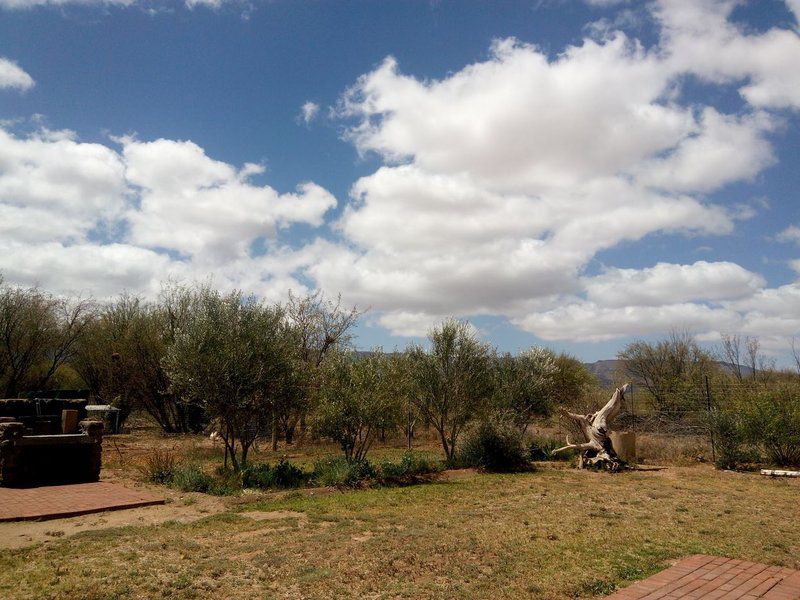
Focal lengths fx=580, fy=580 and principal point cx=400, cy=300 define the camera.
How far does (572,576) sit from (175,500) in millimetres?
7443

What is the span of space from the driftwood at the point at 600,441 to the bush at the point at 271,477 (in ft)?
27.8

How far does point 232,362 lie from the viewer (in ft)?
40.8

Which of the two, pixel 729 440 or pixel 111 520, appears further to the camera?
pixel 729 440

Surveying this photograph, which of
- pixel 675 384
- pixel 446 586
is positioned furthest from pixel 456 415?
pixel 675 384

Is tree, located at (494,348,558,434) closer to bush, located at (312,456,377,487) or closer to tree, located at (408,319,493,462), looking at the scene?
tree, located at (408,319,493,462)

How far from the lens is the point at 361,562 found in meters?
6.41

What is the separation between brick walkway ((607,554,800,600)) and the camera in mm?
5309

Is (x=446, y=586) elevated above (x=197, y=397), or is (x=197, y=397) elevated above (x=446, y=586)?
(x=197, y=397)

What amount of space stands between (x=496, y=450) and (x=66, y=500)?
9.97 meters

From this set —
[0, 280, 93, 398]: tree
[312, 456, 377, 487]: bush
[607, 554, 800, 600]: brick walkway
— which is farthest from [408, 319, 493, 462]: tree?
[0, 280, 93, 398]: tree

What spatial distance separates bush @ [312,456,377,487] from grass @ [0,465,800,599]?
0.96 m

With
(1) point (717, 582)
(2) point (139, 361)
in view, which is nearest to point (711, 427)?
(1) point (717, 582)

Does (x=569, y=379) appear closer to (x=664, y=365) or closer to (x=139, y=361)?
(x=664, y=365)

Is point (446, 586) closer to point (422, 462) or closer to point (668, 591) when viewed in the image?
point (668, 591)
